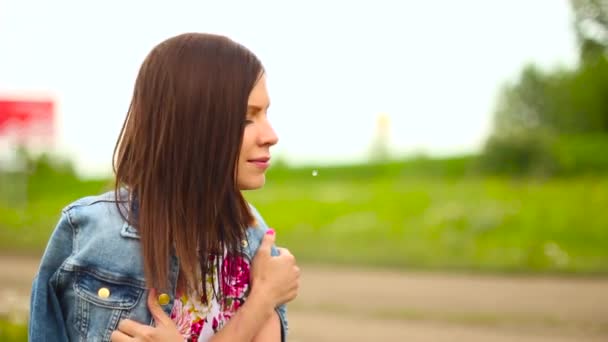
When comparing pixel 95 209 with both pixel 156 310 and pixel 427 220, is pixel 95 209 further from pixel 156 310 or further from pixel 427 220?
pixel 427 220

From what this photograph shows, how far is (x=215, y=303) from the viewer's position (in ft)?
6.00

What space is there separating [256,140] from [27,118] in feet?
43.1

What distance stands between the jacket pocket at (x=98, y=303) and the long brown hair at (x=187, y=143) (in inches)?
3.0

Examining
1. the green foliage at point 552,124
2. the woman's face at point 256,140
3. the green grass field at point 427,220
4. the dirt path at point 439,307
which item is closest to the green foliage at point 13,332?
the dirt path at point 439,307

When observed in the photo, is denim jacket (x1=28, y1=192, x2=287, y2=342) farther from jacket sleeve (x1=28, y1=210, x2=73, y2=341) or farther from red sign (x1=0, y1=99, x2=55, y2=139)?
red sign (x1=0, y1=99, x2=55, y2=139)

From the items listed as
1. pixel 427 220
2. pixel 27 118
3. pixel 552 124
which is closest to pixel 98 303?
pixel 427 220

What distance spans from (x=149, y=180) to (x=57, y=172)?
651 inches

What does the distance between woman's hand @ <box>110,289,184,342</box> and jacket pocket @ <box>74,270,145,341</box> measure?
19mm

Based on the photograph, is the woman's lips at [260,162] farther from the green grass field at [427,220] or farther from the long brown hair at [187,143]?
the green grass field at [427,220]

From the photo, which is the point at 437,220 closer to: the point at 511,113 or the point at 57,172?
the point at 511,113

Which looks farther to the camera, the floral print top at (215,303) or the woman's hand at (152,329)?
the floral print top at (215,303)

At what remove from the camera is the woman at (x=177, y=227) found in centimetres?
169

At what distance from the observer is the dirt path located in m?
6.30

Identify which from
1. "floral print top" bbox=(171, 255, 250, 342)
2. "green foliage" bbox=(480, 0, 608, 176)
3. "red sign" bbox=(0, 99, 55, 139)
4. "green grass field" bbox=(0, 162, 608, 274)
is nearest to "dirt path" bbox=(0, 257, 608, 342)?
"green grass field" bbox=(0, 162, 608, 274)
